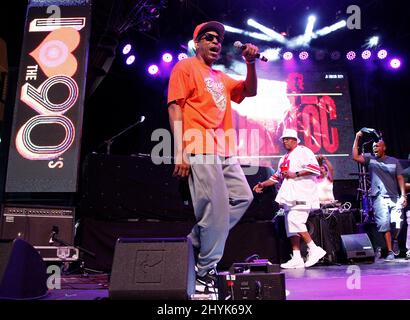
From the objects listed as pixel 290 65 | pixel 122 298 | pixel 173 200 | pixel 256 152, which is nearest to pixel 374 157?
pixel 256 152

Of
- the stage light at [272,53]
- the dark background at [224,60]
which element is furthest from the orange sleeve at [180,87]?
the stage light at [272,53]

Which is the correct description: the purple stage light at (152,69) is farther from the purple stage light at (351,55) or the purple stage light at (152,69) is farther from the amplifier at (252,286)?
the amplifier at (252,286)

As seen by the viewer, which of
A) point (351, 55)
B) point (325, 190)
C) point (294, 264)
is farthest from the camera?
point (351, 55)

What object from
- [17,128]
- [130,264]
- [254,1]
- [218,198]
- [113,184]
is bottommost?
[130,264]

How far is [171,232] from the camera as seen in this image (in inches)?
235

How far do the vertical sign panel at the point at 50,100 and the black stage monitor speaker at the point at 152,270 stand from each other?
2879 mm

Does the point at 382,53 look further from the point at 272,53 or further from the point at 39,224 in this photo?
the point at 39,224

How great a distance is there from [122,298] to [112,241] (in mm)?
3729

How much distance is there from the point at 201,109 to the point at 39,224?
2913mm

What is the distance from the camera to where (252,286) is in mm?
2092

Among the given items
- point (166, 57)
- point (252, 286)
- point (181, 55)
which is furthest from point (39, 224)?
point (181, 55)

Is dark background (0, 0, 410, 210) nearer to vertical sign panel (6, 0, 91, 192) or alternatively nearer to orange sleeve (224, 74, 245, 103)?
vertical sign panel (6, 0, 91, 192)

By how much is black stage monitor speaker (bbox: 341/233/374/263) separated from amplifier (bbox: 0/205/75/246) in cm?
404

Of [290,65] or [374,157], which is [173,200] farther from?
[290,65]
